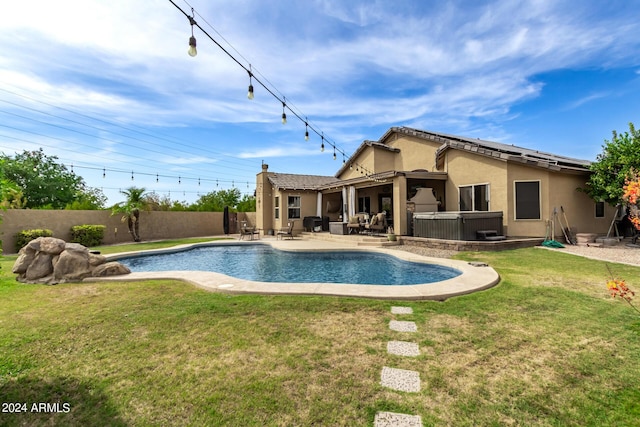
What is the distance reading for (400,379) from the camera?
274 centimetres

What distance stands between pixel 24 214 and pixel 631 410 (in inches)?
847

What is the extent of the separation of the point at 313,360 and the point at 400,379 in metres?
0.90

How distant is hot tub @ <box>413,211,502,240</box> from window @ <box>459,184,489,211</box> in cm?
110

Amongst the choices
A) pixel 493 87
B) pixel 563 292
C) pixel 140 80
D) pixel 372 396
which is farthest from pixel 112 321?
pixel 493 87

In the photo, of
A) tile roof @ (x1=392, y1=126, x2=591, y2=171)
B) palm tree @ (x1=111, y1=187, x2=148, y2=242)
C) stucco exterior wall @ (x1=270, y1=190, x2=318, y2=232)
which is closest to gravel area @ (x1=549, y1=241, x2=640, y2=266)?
tile roof @ (x1=392, y1=126, x2=591, y2=171)

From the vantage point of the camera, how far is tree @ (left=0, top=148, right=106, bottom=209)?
23.7 metres

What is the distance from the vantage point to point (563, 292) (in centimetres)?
546

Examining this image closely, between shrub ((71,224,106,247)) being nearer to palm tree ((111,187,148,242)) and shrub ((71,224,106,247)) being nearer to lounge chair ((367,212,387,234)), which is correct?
palm tree ((111,187,148,242))

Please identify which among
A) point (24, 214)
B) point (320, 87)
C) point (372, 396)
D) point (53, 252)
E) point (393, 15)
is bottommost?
point (372, 396)

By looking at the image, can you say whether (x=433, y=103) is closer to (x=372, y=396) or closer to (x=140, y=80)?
(x=140, y=80)

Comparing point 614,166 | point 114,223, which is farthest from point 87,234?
point 614,166

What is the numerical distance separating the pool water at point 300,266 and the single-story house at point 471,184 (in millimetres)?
4026

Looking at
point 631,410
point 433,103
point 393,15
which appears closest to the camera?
point 631,410

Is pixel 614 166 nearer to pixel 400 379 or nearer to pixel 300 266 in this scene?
pixel 300 266
